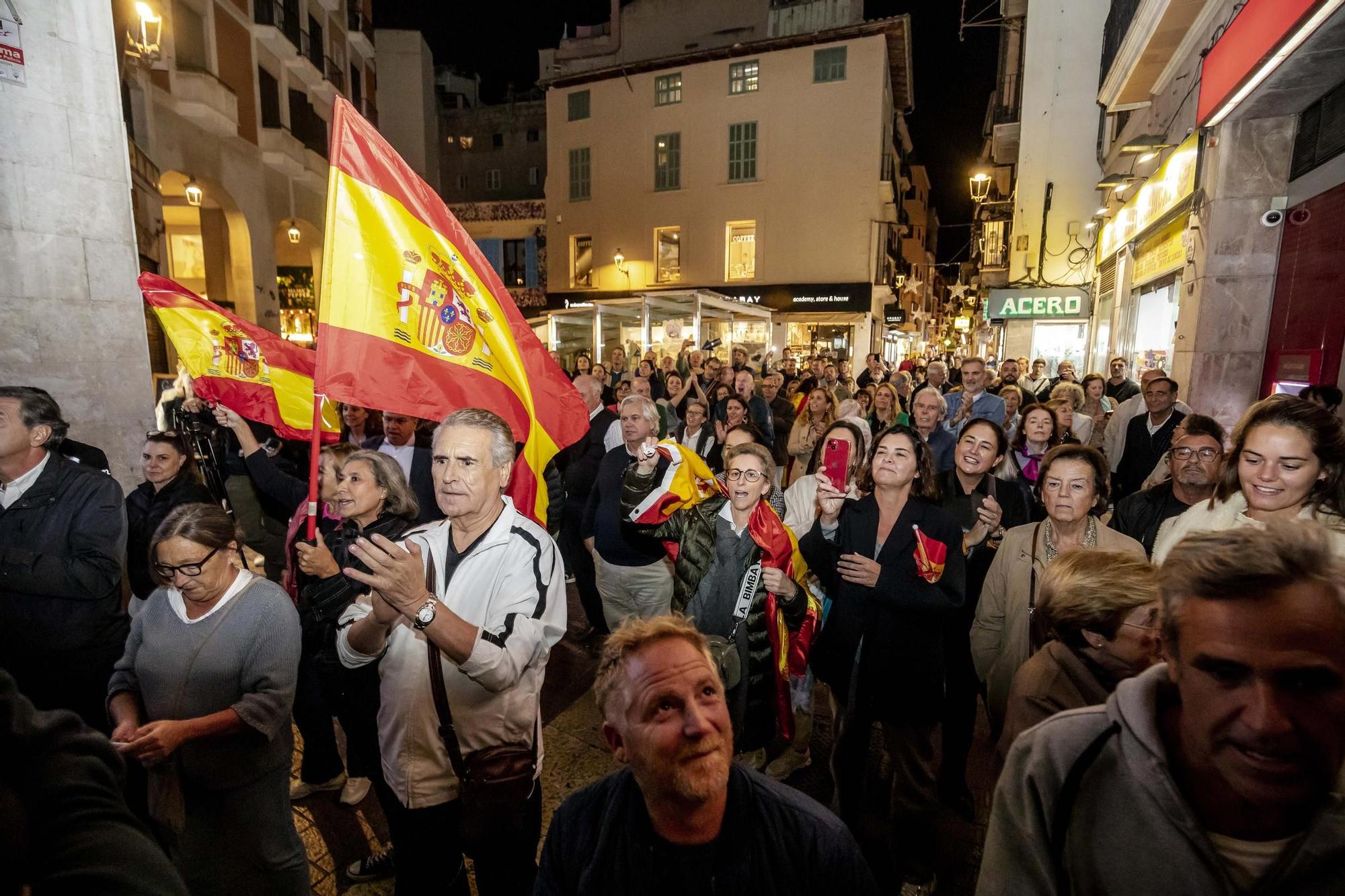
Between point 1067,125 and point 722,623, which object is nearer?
point 722,623

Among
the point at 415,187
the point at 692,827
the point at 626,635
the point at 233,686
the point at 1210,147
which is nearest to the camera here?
the point at 692,827

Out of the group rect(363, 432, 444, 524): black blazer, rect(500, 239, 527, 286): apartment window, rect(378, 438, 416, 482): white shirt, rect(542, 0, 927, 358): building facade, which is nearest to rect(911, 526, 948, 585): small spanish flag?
rect(363, 432, 444, 524): black blazer

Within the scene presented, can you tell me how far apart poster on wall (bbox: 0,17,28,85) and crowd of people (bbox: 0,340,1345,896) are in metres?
2.84

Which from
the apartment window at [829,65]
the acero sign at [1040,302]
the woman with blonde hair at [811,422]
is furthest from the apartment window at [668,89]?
the woman with blonde hair at [811,422]

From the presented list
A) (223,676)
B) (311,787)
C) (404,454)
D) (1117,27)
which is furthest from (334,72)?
(223,676)

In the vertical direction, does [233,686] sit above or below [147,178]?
below

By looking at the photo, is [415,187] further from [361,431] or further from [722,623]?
[361,431]

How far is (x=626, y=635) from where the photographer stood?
67.4 inches

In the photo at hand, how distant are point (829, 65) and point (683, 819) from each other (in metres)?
28.8

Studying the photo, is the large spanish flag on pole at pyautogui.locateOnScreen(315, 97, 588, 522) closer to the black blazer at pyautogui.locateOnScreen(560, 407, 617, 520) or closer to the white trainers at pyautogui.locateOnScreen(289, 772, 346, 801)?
the white trainers at pyautogui.locateOnScreen(289, 772, 346, 801)

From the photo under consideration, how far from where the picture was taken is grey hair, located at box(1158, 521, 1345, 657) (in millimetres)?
1106

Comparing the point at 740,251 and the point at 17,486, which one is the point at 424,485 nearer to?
the point at 17,486

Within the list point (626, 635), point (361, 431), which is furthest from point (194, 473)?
point (626, 635)

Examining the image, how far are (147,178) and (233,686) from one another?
514 inches
